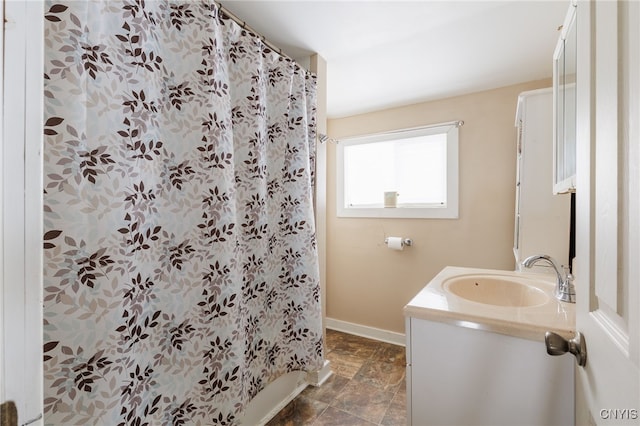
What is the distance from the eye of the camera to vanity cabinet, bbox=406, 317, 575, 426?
815 mm

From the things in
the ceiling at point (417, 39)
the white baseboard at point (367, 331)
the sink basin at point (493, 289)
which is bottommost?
the white baseboard at point (367, 331)

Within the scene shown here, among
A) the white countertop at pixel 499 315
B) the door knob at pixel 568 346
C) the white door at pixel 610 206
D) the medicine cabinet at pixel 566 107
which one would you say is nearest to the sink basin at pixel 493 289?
the white countertop at pixel 499 315

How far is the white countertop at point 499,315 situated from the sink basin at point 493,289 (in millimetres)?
139

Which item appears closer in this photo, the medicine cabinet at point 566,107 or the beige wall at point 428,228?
the medicine cabinet at point 566,107

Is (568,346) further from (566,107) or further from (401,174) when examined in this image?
(401,174)

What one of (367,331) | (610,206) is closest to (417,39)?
(610,206)

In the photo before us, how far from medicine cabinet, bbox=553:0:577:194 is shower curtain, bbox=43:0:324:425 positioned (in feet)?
3.84

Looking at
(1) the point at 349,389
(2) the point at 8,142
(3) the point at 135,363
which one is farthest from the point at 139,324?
(1) the point at 349,389

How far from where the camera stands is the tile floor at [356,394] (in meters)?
1.53

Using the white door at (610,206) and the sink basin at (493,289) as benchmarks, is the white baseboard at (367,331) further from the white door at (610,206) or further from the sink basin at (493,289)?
the white door at (610,206)

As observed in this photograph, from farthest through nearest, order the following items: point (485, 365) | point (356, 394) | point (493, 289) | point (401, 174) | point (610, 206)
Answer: point (401, 174)
point (356, 394)
point (493, 289)
point (485, 365)
point (610, 206)

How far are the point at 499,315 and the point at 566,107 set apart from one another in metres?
0.78

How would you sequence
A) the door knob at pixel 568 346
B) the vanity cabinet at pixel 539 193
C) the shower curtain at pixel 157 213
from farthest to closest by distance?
the vanity cabinet at pixel 539 193
the shower curtain at pixel 157 213
the door knob at pixel 568 346

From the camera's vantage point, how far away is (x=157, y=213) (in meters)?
0.92
